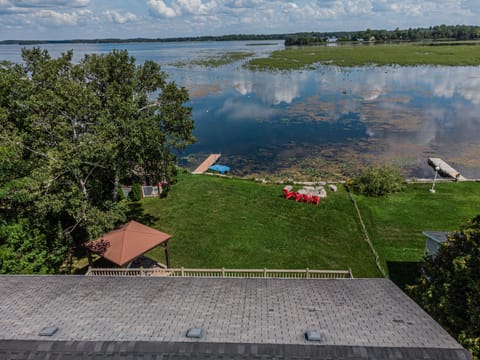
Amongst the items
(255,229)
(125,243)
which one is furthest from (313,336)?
(255,229)

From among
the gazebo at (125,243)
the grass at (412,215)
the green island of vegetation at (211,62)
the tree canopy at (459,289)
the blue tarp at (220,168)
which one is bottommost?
the grass at (412,215)

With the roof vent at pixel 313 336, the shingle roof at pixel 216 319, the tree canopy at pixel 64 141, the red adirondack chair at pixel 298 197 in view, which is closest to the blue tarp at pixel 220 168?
the red adirondack chair at pixel 298 197

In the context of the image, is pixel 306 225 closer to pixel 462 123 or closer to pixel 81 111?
pixel 81 111

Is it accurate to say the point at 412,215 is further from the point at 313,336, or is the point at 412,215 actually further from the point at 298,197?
the point at 313,336

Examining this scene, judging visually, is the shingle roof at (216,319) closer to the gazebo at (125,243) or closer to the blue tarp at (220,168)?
the gazebo at (125,243)

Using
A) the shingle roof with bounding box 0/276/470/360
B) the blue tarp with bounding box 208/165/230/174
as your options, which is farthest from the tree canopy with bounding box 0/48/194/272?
the blue tarp with bounding box 208/165/230/174

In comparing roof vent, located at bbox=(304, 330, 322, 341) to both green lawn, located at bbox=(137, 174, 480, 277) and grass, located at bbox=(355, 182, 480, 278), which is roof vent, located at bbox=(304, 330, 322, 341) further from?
grass, located at bbox=(355, 182, 480, 278)
